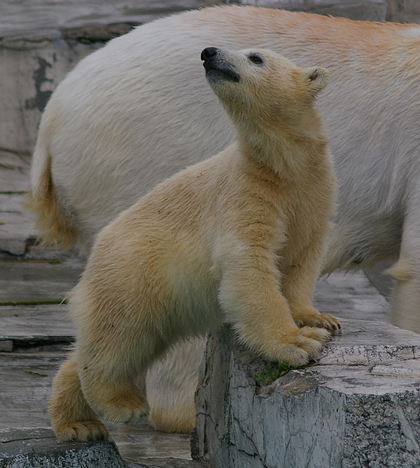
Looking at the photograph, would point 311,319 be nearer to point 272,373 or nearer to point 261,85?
point 272,373

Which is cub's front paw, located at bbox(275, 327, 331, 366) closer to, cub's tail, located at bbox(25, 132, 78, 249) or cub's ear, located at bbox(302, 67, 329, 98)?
cub's ear, located at bbox(302, 67, 329, 98)

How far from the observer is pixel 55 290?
Answer: 219 inches

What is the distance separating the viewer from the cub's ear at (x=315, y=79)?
234cm

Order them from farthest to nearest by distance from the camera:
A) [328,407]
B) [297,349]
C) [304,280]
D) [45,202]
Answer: [45,202] < [304,280] < [297,349] < [328,407]

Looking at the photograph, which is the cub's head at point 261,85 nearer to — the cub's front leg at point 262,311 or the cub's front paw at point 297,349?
the cub's front leg at point 262,311

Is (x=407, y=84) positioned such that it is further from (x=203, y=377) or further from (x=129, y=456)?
(x=129, y=456)

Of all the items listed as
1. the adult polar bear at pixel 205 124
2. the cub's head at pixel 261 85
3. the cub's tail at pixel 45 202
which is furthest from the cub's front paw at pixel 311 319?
the cub's tail at pixel 45 202

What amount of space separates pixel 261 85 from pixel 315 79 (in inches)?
7.2

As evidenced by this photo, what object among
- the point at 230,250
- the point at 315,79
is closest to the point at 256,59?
the point at 315,79

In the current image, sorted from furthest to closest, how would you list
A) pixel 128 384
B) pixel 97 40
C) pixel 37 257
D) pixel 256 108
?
pixel 97 40 → pixel 37 257 → pixel 128 384 → pixel 256 108

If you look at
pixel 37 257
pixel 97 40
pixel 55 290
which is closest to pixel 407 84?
pixel 55 290

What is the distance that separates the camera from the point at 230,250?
2.18 m

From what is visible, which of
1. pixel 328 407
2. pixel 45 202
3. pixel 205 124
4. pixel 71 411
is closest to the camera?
pixel 328 407

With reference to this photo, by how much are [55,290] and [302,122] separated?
11.6 feet
